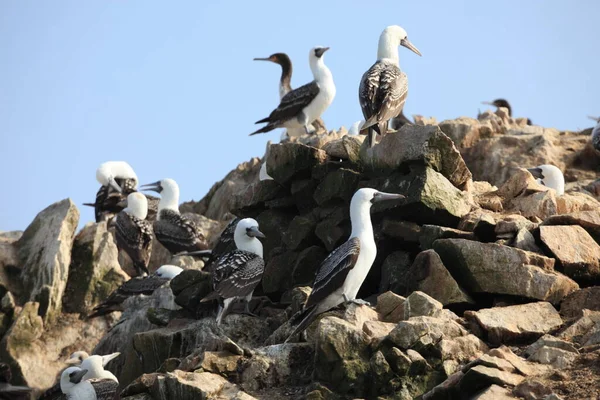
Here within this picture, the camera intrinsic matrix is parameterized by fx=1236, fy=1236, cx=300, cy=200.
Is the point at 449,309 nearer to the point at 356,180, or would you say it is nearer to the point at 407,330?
the point at 407,330

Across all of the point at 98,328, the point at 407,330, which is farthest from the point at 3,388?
the point at 407,330

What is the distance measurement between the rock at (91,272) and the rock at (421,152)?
9.35 metres

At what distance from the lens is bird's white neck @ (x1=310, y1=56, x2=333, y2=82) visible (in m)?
25.2

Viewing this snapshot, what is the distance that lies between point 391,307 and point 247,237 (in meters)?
4.04

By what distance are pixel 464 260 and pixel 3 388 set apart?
10.4m

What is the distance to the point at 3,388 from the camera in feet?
74.5

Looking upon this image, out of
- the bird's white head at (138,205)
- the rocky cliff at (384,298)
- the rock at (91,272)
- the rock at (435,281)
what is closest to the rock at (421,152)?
the rocky cliff at (384,298)

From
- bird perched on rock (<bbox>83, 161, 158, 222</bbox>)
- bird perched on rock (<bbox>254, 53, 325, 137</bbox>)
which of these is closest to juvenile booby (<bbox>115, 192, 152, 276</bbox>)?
bird perched on rock (<bbox>83, 161, 158, 222</bbox>)

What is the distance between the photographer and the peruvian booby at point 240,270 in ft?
57.7

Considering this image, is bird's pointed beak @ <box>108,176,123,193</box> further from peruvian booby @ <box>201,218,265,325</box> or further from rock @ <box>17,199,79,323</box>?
peruvian booby @ <box>201,218,265,325</box>

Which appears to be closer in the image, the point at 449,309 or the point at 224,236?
the point at 449,309

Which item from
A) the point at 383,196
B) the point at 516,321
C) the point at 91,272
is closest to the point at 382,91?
the point at 383,196

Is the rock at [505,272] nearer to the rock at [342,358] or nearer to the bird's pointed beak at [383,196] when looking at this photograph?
the bird's pointed beak at [383,196]

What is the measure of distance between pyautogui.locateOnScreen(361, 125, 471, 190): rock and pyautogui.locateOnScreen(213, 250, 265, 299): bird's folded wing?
2.36 meters
